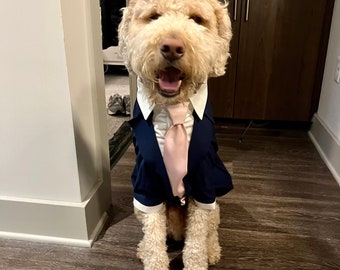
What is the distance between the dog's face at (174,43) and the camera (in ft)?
2.75

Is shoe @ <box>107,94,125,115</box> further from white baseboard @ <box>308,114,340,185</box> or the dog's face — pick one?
the dog's face

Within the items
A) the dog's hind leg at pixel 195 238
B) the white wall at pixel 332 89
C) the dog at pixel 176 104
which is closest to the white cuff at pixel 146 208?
the dog at pixel 176 104

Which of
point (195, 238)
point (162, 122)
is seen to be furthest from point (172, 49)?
point (195, 238)

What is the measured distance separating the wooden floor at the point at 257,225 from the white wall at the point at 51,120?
9cm

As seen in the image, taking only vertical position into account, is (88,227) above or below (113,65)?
below

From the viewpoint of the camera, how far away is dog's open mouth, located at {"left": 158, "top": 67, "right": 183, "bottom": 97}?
0.90m

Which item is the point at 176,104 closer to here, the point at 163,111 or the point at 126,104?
the point at 163,111

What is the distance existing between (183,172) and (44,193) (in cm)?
59

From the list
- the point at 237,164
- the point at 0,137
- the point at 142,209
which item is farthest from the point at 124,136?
the point at 142,209

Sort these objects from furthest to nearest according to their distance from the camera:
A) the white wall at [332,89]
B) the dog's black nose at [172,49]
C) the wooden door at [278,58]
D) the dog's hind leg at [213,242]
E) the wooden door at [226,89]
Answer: the wooden door at [226,89]
the wooden door at [278,58]
the white wall at [332,89]
the dog's hind leg at [213,242]
the dog's black nose at [172,49]

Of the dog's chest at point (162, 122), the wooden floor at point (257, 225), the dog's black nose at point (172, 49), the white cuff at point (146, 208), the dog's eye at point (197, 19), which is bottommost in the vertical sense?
the wooden floor at point (257, 225)

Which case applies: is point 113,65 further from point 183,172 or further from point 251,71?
point 183,172

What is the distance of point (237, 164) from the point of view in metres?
2.04

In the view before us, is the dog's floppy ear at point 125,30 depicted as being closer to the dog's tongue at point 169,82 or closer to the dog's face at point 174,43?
the dog's face at point 174,43
